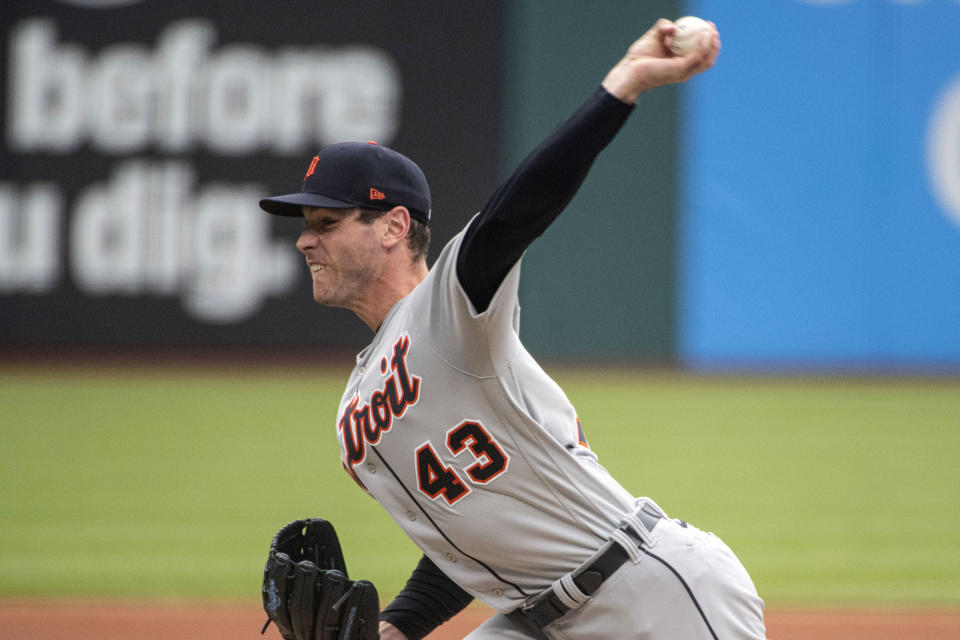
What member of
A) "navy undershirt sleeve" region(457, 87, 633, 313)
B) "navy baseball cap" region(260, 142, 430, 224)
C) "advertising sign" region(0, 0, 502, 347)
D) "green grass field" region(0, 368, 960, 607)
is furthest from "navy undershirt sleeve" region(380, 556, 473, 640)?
"advertising sign" region(0, 0, 502, 347)

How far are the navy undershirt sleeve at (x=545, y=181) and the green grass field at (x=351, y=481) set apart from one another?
365 cm

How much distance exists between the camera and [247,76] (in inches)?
483

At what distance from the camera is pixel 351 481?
8.03 meters

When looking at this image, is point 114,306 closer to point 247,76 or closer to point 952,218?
point 247,76

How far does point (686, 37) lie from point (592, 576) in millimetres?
1009

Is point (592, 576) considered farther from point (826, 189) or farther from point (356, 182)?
point (826, 189)

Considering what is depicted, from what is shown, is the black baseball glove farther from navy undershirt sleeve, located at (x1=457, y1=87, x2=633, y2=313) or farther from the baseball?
the baseball

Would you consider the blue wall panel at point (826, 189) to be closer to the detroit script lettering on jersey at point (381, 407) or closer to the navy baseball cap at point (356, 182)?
the navy baseball cap at point (356, 182)

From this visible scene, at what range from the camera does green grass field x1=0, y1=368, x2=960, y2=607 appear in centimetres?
587

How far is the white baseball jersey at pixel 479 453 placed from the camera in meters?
2.25

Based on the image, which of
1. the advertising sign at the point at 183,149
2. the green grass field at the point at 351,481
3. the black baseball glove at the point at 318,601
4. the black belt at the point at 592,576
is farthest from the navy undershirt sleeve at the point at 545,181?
the advertising sign at the point at 183,149

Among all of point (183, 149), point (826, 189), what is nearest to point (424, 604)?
point (183, 149)

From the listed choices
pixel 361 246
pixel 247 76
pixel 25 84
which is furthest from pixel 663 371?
pixel 361 246

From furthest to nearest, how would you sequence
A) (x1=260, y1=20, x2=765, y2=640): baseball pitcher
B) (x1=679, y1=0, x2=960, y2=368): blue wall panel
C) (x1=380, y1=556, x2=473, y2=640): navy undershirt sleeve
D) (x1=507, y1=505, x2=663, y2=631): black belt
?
(x1=679, y1=0, x2=960, y2=368): blue wall panel → (x1=380, y1=556, x2=473, y2=640): navy undershirt sleeve → (x1=507, y1=505, x2=663, y2=631): black belt → (x1=260, y1=20, x2=765, y2=640): baseball pitcher
